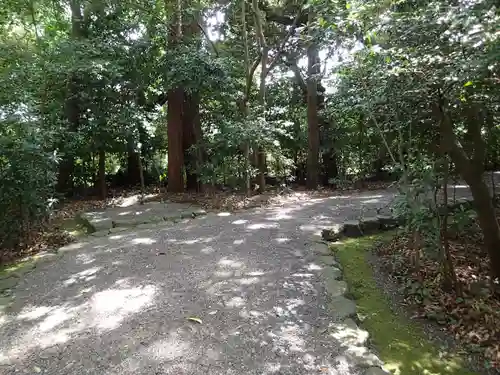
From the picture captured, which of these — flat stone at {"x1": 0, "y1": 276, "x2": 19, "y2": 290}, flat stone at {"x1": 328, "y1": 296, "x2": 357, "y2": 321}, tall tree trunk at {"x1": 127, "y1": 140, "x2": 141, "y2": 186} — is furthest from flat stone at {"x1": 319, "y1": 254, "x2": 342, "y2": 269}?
tall tree trunk at {"x1": 127, "y1": 140, "x2": 141, "y2": 186}

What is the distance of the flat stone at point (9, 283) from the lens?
3882 millimetres

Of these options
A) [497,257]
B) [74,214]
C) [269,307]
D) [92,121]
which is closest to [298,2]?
[92,121]

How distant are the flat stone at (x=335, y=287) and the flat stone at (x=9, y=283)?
3.08 metres

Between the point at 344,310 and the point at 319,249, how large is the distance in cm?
150

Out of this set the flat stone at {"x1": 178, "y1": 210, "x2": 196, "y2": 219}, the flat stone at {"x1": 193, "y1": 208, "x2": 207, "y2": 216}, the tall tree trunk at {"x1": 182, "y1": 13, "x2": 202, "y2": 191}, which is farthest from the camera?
the tall tree trunk at {"x1": 182, "y1": 13, "x2": 202, "y2": 191}

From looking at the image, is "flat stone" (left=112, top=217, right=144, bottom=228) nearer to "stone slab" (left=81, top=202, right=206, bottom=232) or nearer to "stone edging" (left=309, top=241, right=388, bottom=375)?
"stone slab" (left=81, top=202, right=206, bottom=232)

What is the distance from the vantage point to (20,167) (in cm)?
479

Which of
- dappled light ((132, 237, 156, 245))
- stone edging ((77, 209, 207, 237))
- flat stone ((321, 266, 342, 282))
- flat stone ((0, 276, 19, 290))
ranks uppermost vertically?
stone edging ((77, 209, 207, 237))

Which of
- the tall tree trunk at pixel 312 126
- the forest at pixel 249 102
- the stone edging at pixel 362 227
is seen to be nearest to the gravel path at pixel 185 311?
the stone edging at pixel 362 227

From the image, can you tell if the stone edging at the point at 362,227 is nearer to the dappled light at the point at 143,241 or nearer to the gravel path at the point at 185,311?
the gravel path at the point at 185,311

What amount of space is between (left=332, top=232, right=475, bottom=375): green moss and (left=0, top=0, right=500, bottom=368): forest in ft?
2.39

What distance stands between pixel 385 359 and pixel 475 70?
2.00m

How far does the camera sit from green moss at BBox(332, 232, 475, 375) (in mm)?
2766

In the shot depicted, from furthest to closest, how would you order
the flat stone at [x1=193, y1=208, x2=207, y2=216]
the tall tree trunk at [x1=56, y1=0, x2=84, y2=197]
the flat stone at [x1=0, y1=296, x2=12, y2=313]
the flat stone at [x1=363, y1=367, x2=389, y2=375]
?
the tall tree trunk at [x1=56, y1=0, x2=84, y2=197]
the flat stone at [x1=193, y1=208, x2=207, y2=216]
the flat stone at [x1=0, y1=296, x2=12, y2=313]
the flat stone at [x1=363, y1=367, x2=389, y2=375]
